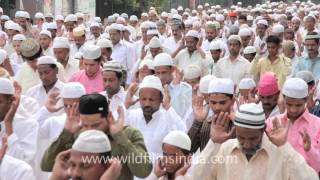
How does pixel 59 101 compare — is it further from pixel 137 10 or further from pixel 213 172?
pixel 137 10

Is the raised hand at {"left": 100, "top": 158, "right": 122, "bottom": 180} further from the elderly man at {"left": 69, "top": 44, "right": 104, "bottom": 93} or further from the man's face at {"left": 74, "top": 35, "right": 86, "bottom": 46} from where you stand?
the man's face at {"left": 74, "top": 35, "right": 86, "bottom": 46}

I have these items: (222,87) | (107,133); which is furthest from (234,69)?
(107,133)

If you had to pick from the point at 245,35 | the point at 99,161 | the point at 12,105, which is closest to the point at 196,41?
the point at 245,35

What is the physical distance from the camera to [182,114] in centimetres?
806

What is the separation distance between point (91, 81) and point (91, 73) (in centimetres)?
10

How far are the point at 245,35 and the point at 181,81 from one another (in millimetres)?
4398

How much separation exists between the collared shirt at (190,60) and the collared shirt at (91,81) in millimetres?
2771

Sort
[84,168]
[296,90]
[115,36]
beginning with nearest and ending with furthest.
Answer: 1. [84,168]
2. [296,90]
3. [115,36]

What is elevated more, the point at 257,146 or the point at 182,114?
the point at 257,146

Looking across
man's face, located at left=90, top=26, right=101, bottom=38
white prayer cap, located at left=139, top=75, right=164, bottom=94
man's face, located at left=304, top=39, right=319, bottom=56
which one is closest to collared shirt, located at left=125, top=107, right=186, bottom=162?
white prayer cap, located at left=139, top=75, right=164, bottom=94

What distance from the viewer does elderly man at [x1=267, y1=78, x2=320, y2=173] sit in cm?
505

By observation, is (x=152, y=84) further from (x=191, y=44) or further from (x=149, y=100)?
(x=191, y=44)

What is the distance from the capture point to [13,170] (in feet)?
14.3

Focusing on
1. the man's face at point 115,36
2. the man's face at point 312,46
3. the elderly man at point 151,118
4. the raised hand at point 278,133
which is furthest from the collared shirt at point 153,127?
the man's face at point 115,36
